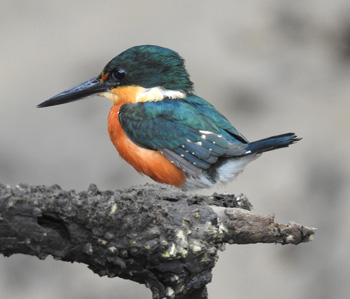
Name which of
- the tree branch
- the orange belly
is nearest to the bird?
the orange belly

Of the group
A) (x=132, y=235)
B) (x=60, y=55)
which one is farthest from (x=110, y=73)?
(x=60, y=55)

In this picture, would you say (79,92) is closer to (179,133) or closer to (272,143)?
(179,133)

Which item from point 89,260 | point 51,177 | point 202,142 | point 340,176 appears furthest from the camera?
point 340,176

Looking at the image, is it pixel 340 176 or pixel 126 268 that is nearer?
pixel 126 268

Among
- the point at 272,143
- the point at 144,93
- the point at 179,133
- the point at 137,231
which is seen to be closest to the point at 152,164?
the point at 179,133

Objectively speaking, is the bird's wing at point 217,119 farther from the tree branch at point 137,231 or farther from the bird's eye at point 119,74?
the tree branch at point 137,231

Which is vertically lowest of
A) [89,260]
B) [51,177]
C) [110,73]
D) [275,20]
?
[89,260]

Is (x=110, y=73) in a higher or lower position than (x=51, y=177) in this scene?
higher

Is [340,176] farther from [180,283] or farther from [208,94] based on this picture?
[180,283]

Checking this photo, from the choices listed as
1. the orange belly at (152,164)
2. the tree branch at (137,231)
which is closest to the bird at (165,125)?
the orange belly at (152,164)
